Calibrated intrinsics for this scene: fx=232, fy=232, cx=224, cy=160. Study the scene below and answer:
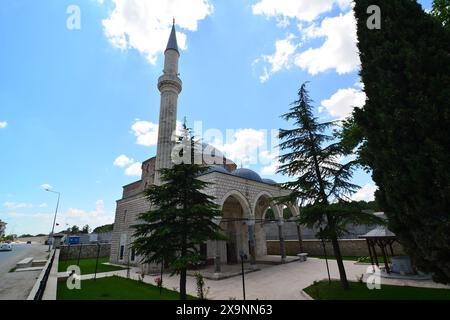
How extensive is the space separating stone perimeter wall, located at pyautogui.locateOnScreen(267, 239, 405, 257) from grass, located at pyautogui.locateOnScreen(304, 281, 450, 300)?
10.0m

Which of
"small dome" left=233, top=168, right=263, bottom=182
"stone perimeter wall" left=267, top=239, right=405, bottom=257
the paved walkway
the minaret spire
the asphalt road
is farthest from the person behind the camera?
the minaret spire

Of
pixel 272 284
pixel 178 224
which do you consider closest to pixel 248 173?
pixel 272 284

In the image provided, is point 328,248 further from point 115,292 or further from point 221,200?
point 115,292

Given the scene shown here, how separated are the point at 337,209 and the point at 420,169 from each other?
12.0ft

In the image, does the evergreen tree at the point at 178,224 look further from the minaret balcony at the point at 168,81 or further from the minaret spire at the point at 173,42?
the minaret spire at the point at 173,42

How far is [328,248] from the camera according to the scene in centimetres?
2053

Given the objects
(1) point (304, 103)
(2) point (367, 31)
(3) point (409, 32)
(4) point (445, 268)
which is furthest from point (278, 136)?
(4) point (445, 268)

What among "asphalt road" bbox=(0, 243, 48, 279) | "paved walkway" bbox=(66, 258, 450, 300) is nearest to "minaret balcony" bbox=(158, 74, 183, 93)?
"paved walkway" bbox=(66, 258, 450, 300)

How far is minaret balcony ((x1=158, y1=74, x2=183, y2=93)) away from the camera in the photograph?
18.5 meters

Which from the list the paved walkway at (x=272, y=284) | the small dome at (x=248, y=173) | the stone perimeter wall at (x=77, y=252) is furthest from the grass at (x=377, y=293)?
the stone perimeter wall at (x=77, y=252)

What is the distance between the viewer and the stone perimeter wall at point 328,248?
18297mm

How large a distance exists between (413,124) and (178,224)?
6.72 m

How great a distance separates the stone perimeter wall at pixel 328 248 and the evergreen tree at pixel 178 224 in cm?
1588

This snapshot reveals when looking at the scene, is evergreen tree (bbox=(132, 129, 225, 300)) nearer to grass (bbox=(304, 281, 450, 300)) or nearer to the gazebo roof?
grass (bbox=(304, 281, 450, 300))
